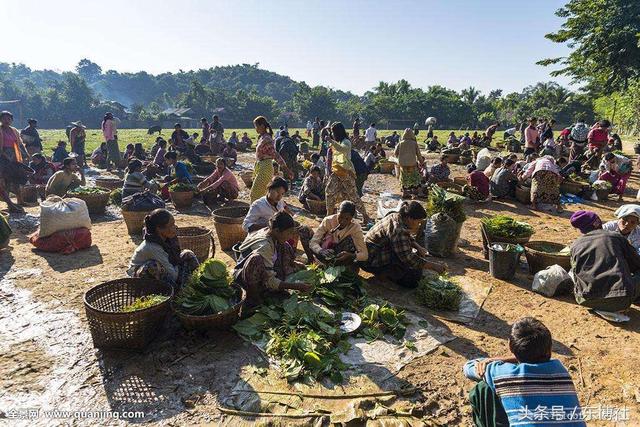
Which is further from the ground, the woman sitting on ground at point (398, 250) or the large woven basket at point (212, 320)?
the woman sitting on ground at point (398, 250)

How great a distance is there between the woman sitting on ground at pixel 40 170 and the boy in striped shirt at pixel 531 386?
35.8 ft

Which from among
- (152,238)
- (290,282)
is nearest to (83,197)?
(152,238)

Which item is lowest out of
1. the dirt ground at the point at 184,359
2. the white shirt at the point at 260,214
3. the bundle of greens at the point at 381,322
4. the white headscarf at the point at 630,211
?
the dirt ground at the point at 184,359

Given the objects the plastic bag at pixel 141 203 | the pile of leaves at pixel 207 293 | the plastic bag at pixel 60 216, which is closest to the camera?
the pile of leaves at pixel 207 293

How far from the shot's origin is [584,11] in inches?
762

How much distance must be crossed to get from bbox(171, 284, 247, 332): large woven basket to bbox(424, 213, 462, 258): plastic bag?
3.51 metres

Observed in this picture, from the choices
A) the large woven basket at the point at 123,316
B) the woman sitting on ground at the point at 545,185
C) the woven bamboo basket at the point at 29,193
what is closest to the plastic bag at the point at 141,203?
the large woven basket at the point at 123,316

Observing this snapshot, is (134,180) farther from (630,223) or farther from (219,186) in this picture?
(630,223)

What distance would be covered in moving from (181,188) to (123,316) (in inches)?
227

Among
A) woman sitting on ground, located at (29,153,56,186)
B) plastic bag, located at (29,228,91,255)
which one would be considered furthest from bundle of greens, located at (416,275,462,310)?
woman sitting on ground, located at (29,153,56,186)

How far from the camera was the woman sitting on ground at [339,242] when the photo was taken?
5055 mm

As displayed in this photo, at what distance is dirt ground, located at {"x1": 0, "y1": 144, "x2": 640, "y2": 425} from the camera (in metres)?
3.17

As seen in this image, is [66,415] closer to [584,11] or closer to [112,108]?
[584,11]

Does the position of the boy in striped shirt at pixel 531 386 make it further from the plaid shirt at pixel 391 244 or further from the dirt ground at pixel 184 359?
the plaid shirt at pixel 391 244
